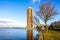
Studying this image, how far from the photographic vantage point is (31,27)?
11.7ft

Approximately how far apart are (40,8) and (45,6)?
384mm

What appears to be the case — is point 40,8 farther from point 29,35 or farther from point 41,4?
point 29,35

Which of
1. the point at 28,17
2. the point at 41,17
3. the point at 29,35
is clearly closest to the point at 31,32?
the point at 29,35

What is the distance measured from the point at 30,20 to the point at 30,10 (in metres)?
0.26

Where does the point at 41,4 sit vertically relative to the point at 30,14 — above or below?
above

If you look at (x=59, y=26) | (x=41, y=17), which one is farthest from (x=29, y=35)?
(x=59, y=26)

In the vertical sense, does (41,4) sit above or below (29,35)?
above

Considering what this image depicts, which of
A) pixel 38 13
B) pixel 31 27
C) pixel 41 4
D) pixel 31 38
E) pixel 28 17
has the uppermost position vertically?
pixel 41 4

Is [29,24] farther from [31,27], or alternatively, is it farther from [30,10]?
[30,10]

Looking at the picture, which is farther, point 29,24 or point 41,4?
point 41,4

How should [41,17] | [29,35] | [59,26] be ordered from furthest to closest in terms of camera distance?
[59,26], [41,17], [29,35]

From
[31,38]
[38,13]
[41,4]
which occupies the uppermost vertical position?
[41,4]

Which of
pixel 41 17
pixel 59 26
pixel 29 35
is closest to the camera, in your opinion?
pixel 29 35

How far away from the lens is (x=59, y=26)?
56.1 feet
